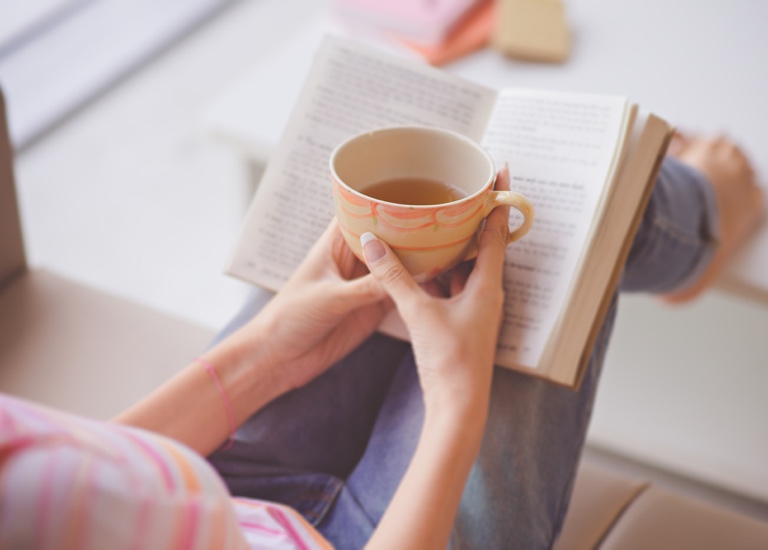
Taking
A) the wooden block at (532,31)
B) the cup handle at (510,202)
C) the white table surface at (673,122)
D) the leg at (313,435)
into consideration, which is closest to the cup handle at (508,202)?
the cup handle at (510,202)

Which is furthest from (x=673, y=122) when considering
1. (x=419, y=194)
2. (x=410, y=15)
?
(x=419, y=194)

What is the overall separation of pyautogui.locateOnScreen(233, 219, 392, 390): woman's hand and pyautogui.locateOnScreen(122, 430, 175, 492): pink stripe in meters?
0.29

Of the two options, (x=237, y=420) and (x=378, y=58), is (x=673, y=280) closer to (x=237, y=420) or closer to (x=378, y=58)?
(x=378, y=58)

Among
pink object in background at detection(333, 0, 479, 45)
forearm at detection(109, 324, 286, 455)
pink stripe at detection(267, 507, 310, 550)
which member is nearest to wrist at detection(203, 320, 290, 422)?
forearm at detection(109, 324, 286, 455)

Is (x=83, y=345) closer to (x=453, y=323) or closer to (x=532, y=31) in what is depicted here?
(x=453, y=323)

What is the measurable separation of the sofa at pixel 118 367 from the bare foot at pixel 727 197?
289 millimetres

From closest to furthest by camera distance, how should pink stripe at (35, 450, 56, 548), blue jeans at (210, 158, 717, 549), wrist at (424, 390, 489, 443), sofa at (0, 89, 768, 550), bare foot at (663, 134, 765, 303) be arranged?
pink stripe at (35, 450, 56, 548), wrist at (424, 390, 489, 443), blue jeans at (210, 158, 717, 549), sofa at (0, 89, 768, 550), bare foot at (663, 134, 765, 303)

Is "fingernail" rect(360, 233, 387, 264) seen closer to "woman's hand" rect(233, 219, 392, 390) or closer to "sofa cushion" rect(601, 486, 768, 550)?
"woman's hand" rect(233, 219, 392, 390)

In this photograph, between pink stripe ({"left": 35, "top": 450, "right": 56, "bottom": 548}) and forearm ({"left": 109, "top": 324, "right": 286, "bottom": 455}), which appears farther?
forearm ({"left": 109, "top": 324, "right": 286, "bottom": 455})

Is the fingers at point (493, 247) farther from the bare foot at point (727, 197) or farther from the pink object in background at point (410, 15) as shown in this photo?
the pink object in background at point (410, 15)

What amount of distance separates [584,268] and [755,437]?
770 mm

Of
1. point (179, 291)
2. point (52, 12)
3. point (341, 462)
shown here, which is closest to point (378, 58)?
point (341, 462)

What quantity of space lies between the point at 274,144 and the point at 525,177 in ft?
1.72

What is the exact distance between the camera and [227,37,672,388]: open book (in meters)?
0.63
